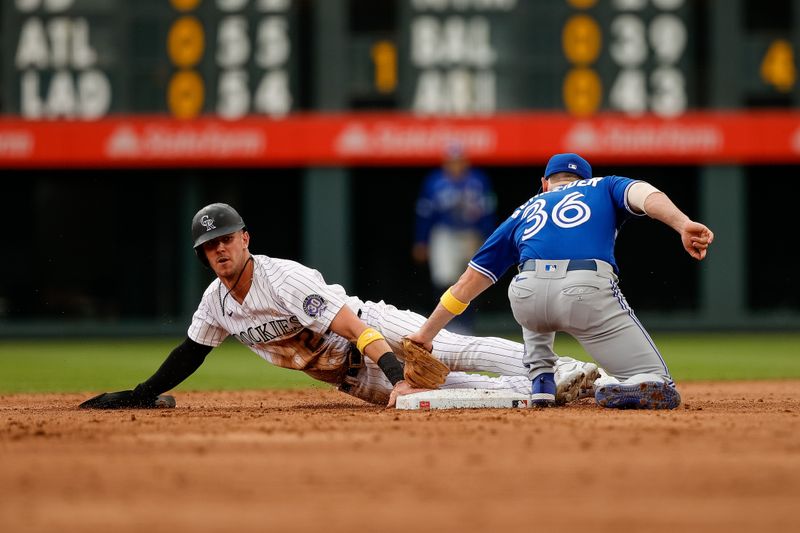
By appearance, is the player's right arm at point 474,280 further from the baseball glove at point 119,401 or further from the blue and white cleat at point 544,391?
the baseball glove at point 119,401

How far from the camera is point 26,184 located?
17828 mm

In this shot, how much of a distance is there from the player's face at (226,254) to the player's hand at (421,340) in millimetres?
894

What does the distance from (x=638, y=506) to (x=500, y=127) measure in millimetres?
13540

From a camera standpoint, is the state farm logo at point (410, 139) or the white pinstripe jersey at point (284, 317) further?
the state farm logo at point (410, 139)

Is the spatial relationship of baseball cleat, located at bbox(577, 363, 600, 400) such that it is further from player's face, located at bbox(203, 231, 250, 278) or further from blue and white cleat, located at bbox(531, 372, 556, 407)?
player's face, located at bbox(203, 231, 250, 278)

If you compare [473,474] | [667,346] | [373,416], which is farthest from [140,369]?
[473,474]

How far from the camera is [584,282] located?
597 cm

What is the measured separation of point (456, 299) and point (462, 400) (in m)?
0.49

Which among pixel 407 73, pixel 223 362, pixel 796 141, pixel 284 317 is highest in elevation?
pixel 407 73

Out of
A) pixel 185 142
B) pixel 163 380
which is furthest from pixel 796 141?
pixel 163 380

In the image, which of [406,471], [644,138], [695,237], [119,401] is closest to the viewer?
[406,471]

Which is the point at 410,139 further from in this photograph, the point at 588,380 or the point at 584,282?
the point at 584,282

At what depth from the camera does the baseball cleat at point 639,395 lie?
5984 millimetres

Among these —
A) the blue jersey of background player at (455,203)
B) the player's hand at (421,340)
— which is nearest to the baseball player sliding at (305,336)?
the player's hand at (421,340)
